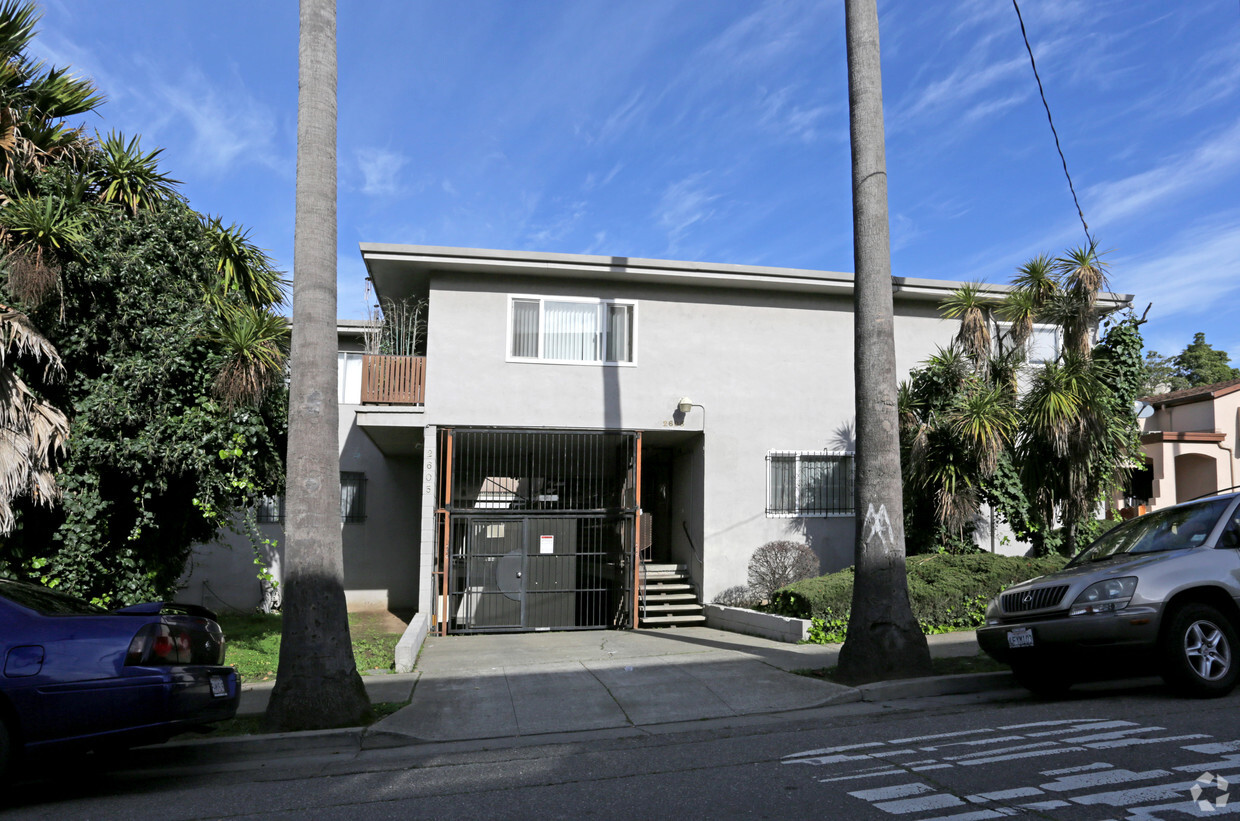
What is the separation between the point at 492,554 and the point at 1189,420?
1823 cm

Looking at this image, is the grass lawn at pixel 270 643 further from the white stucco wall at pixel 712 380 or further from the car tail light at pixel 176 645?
the white stucco wall at pixel 712 380

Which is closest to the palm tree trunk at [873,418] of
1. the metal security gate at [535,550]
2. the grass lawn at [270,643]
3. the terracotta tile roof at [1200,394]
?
the grass lawn at [270,643]

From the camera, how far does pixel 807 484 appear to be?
14.7 m

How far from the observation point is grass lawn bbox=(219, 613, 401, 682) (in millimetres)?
9891

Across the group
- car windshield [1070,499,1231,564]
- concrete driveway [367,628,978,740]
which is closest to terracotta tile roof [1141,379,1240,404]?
car windshield [1070,499,1231,564]

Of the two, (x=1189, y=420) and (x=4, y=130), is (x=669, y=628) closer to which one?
(x=4, y=130)

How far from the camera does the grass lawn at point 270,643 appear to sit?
9.89 meters

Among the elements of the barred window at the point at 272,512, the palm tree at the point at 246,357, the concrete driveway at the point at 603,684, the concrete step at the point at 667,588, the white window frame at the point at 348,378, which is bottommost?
the concrete driveway at the point at 603,684

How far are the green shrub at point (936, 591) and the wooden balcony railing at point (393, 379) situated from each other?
21.3 feet

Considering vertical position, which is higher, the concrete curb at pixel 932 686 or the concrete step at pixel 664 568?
the concrete step at pixel 664 568

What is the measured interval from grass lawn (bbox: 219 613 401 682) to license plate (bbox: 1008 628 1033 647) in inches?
250

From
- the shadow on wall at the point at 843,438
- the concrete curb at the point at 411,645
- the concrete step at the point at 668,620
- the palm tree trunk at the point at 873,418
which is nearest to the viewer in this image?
the palm tree trunk at the point at 873,418

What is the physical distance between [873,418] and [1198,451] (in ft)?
54.7

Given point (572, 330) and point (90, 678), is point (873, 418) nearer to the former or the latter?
point (90, 678)
